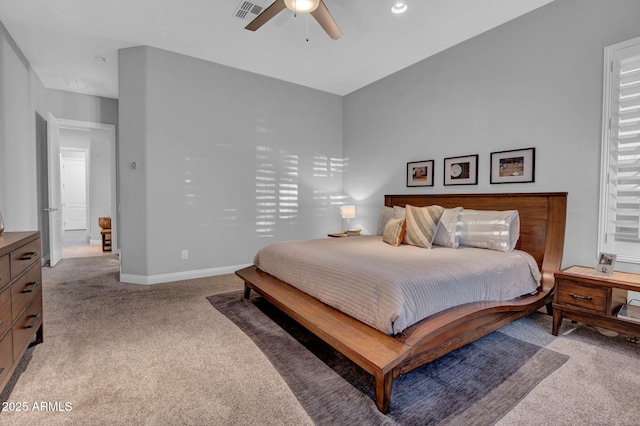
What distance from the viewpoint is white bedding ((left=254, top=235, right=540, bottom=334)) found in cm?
186

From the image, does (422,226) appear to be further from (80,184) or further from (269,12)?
(80,184)

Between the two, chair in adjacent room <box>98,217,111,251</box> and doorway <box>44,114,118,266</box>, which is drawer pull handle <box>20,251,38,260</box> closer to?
doorway <box>44,114,118,266</box>

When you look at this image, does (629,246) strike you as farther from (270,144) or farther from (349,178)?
(270,144)

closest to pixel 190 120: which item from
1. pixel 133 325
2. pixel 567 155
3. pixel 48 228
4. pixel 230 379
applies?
pixel 133 325

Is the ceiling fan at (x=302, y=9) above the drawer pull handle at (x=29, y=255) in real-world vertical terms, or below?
above

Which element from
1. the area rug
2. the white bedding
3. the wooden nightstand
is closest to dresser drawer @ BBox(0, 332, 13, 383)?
the area rug

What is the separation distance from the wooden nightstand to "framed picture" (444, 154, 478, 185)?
1.44 meters

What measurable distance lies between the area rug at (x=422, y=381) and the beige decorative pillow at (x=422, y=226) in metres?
1.01

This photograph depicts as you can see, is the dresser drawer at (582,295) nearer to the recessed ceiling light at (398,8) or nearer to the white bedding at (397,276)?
the white bedding at (397,276)

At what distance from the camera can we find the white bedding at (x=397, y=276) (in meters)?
1.86

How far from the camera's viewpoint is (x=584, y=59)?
2.79 m

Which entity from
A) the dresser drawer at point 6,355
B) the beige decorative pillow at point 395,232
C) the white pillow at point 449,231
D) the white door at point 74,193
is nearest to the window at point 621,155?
the white pillow at point 449,231

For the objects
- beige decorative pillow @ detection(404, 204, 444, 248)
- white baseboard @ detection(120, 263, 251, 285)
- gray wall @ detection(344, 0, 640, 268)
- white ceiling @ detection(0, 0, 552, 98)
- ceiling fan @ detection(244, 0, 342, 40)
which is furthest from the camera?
white baseboard @ detection(120, 263, 251, 285)

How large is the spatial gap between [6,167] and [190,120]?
76.7 inches
